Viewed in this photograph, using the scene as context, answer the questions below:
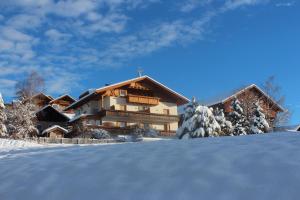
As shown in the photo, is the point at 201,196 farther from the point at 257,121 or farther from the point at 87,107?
the point at 87,107

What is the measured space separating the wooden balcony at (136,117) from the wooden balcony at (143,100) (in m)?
1.67

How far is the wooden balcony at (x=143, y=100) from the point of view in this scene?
168ft

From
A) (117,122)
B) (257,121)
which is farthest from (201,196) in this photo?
(117,122)

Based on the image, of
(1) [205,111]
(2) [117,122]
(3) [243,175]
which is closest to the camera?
(3) [243,175]

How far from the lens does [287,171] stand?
17.5ft

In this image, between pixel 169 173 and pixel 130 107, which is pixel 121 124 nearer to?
pixel 130 107

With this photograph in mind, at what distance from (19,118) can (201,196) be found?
4060 cm

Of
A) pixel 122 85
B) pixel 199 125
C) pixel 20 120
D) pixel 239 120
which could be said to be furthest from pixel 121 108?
pixel 199 125

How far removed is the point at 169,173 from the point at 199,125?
2610 cm

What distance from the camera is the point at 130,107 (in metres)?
52.2

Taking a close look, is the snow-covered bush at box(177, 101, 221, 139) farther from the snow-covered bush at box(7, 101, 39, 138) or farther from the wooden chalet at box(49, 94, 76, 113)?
the wooden chalet at box(49, 94, 76, 113)

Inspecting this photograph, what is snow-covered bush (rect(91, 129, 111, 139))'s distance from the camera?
43.8 meters

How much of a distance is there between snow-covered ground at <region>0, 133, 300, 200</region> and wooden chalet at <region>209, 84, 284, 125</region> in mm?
38655

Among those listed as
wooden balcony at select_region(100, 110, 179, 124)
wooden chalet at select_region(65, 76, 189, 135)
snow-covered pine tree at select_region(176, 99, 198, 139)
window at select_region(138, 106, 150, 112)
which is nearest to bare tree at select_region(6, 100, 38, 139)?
wooden chalet at select_region(65, 76, 189, 135)
